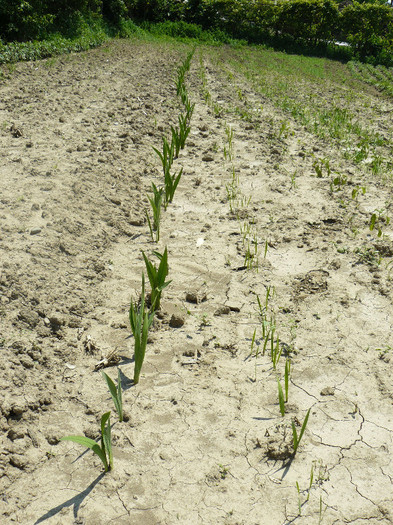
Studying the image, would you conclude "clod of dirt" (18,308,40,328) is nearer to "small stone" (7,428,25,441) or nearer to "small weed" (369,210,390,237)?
"small stone" (7,428,25,441)

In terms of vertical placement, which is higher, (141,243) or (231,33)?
(231,33)

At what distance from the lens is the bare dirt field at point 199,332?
197 centimetres

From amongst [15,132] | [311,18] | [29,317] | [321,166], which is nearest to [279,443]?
[29,317]

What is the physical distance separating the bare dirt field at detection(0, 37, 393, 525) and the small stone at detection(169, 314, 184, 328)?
10mm

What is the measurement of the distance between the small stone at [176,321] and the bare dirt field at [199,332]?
0.03ft

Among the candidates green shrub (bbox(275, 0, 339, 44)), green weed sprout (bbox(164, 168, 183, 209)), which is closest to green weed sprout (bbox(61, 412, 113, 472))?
green weed sprout (bbox(164, 168, 183, 209))

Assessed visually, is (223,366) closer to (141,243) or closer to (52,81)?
(141,243)

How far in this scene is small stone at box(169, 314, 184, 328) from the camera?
2.92 m

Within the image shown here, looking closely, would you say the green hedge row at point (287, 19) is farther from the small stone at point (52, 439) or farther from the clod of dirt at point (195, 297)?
the small stone at point (52, 439)

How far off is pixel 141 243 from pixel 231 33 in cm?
2025

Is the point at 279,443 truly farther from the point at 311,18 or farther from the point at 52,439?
the point at 311,18

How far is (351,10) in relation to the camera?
20.6 meters

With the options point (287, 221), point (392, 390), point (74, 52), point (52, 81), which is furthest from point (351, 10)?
point (392, 390)

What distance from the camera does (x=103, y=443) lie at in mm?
1934
